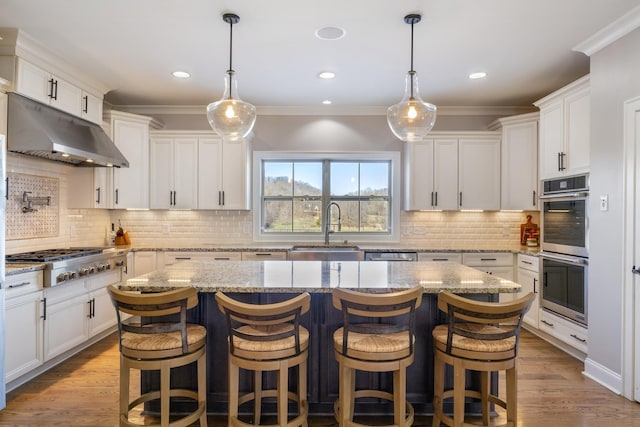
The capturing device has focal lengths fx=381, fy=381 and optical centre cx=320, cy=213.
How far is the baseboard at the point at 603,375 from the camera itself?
280 cm

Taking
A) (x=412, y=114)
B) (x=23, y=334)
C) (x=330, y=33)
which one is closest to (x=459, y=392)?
(x=412, y=114)

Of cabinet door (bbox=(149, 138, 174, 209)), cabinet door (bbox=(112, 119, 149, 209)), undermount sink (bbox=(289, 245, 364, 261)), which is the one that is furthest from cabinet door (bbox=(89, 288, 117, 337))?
undermount sink (bbox=(289, 245, 364, 261))

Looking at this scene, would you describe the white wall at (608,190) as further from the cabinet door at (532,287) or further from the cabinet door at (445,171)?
the cabinet door at (445,171)

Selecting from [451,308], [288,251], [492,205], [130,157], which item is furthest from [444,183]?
[130,157]

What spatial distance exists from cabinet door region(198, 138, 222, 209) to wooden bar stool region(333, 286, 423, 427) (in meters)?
3.27

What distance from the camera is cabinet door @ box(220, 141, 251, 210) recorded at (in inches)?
190

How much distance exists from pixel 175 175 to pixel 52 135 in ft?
5.56

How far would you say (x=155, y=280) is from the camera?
7.86ft

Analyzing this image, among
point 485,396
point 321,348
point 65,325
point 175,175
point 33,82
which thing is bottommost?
point 485,396

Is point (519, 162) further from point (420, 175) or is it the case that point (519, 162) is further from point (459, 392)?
point (459, 392)

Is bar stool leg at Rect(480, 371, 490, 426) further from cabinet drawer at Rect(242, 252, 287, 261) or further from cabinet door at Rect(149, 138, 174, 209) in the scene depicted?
cabinet door at Rect(149, 138, 174, 209)

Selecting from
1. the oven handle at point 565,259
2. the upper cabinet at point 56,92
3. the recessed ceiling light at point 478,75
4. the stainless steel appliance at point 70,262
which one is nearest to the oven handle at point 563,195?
the oven handle at point 565,259

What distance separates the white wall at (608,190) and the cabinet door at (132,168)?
468cm

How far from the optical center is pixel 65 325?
130 inches
